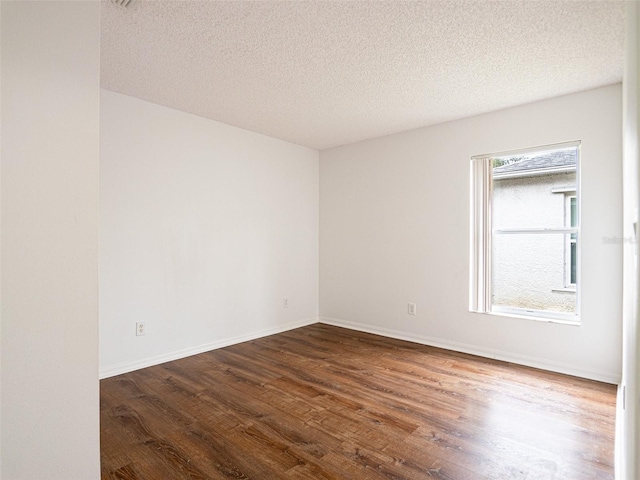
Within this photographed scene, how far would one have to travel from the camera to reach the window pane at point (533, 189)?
135 inches

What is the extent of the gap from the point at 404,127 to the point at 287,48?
207cm

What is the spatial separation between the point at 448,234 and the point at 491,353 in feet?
4.24

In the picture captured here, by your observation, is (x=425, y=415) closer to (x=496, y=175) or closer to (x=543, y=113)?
(x=496, y=175)

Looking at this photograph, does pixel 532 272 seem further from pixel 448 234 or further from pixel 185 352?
pixel 185 352

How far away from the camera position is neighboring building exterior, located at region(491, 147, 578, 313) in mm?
3371

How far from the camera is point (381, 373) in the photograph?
3129 millimetres

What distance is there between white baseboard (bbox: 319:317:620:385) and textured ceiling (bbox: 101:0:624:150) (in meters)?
2.43

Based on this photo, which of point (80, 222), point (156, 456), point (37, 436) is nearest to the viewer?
point (37, 436)

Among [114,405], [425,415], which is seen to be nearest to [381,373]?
[425,415]

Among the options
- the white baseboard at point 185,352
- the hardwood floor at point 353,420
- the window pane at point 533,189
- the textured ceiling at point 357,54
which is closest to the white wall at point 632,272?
the hardwood floor at point 353,420

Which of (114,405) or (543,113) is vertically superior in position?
(543,113)

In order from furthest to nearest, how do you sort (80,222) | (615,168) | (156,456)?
(615,168)
(156,456)
(80,222)

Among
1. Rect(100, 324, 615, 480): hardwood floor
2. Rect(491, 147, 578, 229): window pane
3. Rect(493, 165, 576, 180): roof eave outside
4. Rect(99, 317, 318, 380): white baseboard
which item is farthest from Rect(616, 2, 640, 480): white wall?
Rect(99, 317, 318, 380): white baseboard

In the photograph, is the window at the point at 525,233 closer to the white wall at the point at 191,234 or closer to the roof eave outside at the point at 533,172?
the roof eave outside at the point at 533,172
